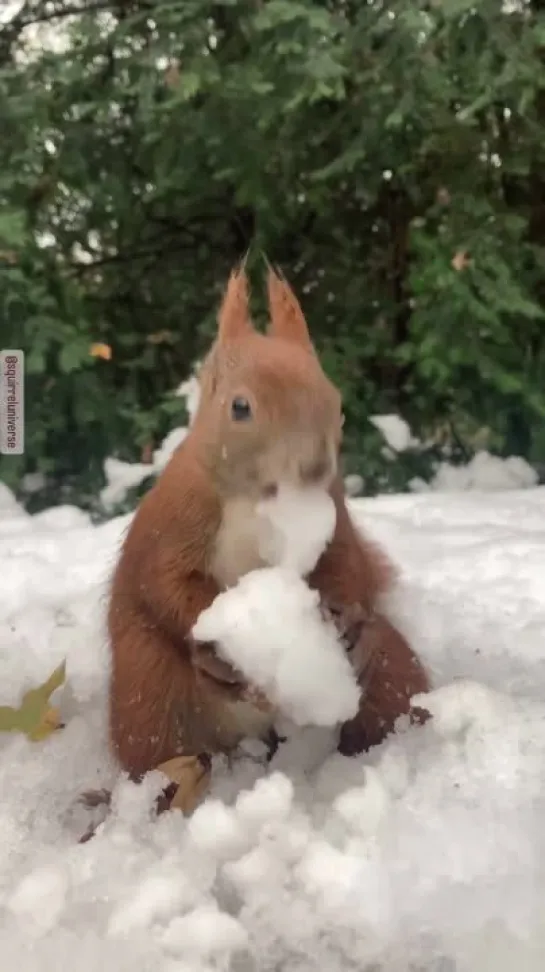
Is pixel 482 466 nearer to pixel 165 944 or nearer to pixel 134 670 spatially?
pixel 134 670

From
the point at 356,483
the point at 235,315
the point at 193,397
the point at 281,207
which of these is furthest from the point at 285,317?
the point at 281,207

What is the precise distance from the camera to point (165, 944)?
457 mm

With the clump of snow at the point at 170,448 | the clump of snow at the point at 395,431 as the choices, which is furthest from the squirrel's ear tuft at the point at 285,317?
the clump of snow at the point at 395,431

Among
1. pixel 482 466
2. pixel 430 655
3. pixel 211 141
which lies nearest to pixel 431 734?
pixel 430 655

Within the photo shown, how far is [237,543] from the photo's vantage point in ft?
1.92

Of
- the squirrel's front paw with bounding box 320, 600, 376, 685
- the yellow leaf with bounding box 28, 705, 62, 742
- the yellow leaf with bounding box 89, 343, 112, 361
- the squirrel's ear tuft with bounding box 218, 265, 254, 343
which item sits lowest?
the yellow leaf with bounding box 28, 705, 62, 742

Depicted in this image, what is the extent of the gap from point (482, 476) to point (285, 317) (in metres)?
0.87

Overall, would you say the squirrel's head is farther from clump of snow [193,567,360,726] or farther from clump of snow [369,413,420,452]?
clump of snow [369,413,420,452]

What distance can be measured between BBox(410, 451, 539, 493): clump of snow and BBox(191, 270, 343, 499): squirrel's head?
2.80 ft

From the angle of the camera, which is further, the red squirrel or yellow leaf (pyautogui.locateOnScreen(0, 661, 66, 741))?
yellow leaf (pyautogui.locateOnScreen(0, 661, 66, 741))

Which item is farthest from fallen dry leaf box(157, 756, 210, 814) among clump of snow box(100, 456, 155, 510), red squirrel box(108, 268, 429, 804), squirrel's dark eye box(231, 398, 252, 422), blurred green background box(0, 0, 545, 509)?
blurred green background box(0, 0, 545, 509)

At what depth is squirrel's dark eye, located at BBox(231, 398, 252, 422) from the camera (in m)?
0.56

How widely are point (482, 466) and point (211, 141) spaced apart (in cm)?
61

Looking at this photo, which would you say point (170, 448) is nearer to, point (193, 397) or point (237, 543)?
point (193, 397)
